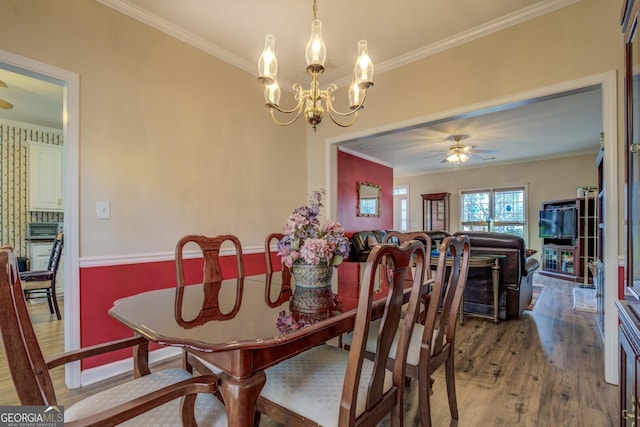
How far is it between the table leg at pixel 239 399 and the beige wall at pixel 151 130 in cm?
183

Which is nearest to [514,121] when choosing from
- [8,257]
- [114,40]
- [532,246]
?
[532,246]

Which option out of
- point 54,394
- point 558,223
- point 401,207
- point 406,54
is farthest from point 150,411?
point 401,207

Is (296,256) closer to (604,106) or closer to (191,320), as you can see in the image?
(191,320)

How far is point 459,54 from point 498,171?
5878 millimetres

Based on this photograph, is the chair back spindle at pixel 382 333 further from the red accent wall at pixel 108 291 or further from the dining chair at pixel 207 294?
the red accent wall at pixel 108 291

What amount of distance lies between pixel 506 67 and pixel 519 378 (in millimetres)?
2428

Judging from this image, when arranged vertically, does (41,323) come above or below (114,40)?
below

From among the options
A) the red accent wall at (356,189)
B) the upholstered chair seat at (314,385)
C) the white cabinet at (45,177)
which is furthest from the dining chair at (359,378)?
the white cabinet at (45,177)

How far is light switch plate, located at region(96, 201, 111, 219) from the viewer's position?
222cm

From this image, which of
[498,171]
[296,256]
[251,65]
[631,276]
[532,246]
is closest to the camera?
[631,276]

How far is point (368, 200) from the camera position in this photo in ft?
21.6

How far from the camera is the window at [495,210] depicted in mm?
7348

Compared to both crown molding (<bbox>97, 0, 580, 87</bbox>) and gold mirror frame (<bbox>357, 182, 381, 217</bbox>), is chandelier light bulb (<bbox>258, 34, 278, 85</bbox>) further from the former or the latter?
gold mirror frame (<bbox>357, 182, 381, 217</bbox>)

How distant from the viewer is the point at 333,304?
1.42m
